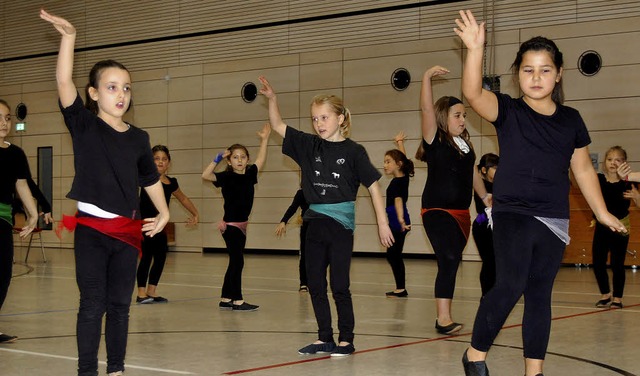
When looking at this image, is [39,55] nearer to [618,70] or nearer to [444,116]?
[618,70]

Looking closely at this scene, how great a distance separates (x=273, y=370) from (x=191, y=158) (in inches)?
627

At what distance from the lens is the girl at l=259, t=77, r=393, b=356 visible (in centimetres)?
590

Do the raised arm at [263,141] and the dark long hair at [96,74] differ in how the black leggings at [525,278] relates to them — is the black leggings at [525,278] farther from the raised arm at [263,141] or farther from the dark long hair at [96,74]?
the raised arm at [263,141]

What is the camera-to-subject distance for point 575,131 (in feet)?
14.5

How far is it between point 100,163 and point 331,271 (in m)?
2.13

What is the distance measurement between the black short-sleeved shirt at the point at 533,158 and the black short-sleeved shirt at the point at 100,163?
6.60 ft

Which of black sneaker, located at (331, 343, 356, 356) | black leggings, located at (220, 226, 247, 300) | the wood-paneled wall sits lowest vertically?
black sneaker, located at (331, 343, 356, 356)

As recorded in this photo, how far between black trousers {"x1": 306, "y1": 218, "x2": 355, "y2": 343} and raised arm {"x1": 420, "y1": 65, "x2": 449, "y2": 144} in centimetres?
125

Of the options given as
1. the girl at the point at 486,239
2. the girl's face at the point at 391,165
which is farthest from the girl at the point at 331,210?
the girl's face at the point at 391,165

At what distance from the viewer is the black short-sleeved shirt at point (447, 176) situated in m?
6.86

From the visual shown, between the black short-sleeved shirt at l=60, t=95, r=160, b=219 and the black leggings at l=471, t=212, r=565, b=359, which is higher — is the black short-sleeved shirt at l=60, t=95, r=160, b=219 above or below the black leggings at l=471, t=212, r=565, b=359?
above

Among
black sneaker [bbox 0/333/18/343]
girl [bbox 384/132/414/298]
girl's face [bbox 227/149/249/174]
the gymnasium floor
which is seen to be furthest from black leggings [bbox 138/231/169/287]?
black sneaker [bbox 0/333/18/343]

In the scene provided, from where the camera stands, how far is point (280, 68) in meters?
19.2

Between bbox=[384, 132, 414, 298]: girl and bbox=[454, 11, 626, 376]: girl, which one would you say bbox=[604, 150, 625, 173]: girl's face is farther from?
bbox=[454, 11, 626, 376]: girl
